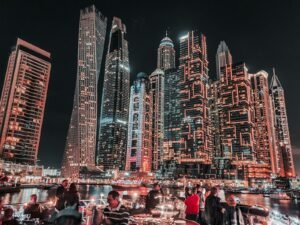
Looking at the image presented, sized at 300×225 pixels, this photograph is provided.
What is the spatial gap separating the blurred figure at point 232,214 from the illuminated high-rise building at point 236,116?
168 m

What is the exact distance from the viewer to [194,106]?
180750 millimetres

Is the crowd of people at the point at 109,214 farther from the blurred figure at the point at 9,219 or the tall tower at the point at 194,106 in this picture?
the tall tower at the point at 194,106

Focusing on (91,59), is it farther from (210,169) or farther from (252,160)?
(252,160)

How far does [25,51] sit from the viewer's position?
13762 centimetres

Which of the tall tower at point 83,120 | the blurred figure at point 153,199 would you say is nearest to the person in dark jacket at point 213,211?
the blurred figure at point 153,199

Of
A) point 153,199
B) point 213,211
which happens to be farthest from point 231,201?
point 153,199

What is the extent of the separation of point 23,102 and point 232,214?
14516 cm

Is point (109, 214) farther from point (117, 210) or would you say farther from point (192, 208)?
point (192, 208)

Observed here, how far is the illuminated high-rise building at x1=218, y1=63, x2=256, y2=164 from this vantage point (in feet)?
546

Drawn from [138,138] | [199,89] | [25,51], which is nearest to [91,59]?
[25,51]

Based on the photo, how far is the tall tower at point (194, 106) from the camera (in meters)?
172

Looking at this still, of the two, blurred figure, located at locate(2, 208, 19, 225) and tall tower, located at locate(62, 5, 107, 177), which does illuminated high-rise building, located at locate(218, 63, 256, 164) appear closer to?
tall tower, located at locate(62, 5, 107, 177)

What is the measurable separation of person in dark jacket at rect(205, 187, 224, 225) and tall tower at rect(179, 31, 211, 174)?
16469 centimetres

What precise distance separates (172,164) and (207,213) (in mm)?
180306
